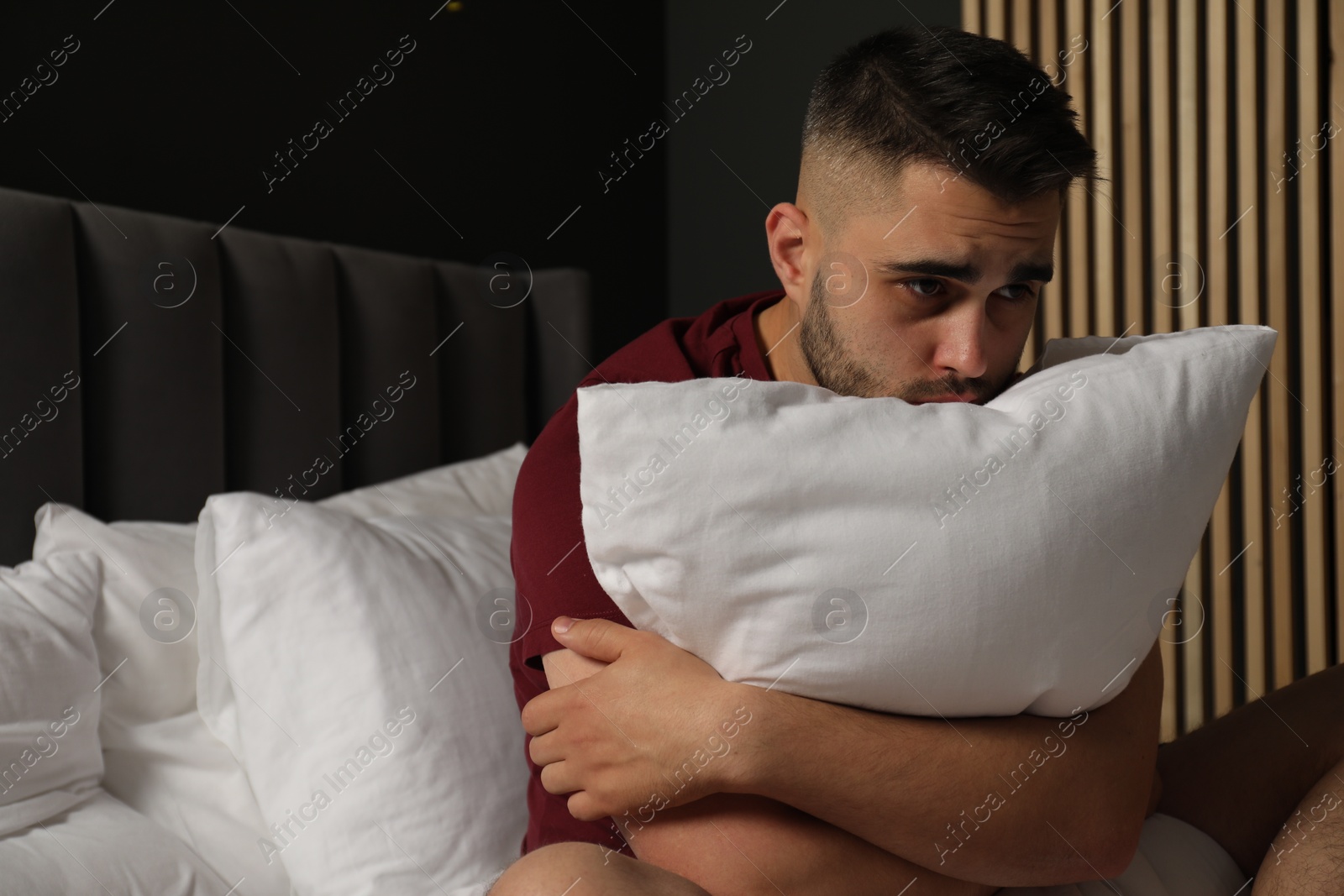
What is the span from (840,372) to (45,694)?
34.5 inches

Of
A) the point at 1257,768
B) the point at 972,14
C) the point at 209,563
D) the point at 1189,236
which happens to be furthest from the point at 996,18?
the point at 209,563

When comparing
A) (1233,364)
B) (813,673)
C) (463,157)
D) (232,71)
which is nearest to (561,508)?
(813,673)

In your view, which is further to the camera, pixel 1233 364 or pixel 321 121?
pixel 321 121

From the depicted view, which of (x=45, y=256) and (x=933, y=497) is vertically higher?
(x=45, y=256)

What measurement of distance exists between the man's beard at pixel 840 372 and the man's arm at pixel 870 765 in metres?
0.33

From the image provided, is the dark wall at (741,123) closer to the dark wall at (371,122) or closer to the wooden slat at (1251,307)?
the dark wall at (371,122)

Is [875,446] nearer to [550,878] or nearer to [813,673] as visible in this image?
[813,673]

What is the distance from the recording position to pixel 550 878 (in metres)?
0.66

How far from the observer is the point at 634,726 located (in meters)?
0.73

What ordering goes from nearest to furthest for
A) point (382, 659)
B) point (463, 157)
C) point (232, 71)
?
point (382, 659), point (232, 71), point (463, 157)

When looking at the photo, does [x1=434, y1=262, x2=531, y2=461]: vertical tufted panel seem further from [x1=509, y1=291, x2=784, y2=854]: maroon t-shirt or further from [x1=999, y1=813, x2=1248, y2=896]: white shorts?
[x1=999, y1=813, x2=1248, y2=896]: white shorts

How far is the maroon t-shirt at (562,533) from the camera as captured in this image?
0.84 m

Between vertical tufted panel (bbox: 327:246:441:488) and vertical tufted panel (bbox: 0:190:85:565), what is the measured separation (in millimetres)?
435

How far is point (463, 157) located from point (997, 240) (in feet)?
4.71
